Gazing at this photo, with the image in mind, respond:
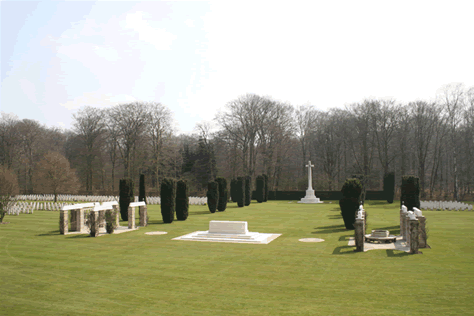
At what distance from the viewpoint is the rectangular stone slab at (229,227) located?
15336mm

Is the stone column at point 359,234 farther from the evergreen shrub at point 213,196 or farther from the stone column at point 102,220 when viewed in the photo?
the evergreen shrub at point 213,196

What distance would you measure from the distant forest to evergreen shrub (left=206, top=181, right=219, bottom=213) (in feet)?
58.2

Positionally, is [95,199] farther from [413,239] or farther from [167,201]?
[413,239]

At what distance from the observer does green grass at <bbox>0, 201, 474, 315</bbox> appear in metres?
6.74

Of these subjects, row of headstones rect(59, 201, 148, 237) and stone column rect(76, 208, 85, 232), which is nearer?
row of headstones rect(59, 201, 148, 237)

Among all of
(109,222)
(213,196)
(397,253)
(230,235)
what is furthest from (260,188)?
(397,253)

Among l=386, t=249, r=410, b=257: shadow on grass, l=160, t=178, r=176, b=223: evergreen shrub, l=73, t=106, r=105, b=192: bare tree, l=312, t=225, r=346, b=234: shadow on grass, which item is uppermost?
l=73, t=106, r=105, b=192: bare tree

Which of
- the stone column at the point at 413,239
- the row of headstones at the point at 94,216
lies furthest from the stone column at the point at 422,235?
the row of headstones at the point at 94,216

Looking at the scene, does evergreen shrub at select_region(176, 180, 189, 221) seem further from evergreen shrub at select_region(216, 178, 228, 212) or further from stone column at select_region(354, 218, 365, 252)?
stone column at select_region(354, 218, 365, 252)

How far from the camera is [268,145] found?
155 feet

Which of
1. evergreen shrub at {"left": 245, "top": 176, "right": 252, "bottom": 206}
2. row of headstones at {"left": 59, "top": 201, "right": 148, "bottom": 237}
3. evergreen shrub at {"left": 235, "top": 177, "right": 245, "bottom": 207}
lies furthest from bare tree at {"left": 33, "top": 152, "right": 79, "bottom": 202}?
row of headstones at {"left": 59, "top": 201, "right": 148, "bottom": 237}

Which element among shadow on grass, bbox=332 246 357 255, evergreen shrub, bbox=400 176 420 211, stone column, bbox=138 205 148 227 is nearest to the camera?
shadow on grass, bbox=332 246 357 255

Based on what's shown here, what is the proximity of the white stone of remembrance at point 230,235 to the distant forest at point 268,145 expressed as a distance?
2955cm

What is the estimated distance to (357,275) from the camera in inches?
352
